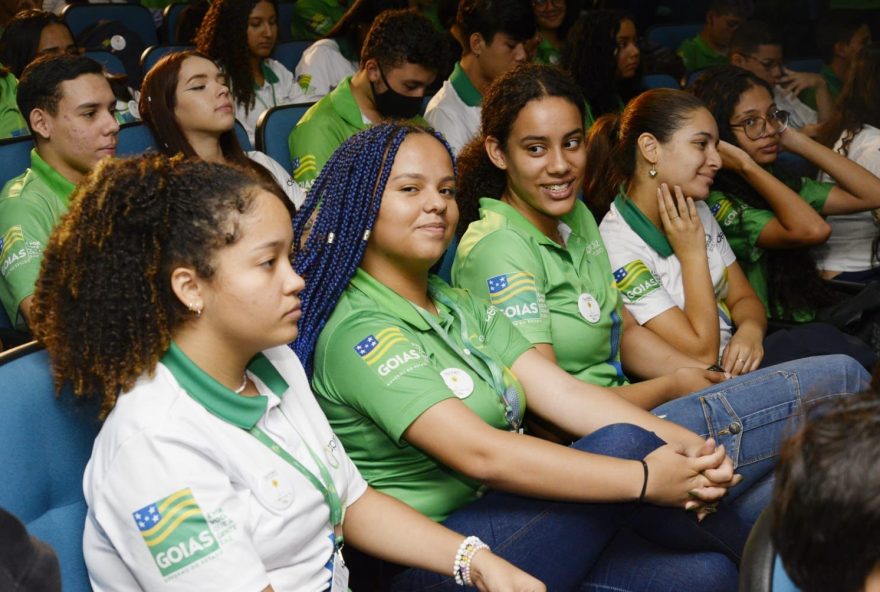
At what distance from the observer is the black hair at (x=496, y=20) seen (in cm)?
406

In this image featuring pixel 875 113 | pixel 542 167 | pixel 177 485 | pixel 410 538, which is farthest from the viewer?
pixel 875 113

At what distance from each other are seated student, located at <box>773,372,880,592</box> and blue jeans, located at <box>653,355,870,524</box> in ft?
3.53

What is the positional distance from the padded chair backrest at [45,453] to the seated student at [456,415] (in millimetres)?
455

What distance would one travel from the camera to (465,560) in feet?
5.15

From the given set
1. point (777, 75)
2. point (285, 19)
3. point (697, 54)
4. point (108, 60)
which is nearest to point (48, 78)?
point (108, 60)

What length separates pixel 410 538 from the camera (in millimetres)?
1613

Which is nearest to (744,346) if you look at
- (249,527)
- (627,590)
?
(627,590)

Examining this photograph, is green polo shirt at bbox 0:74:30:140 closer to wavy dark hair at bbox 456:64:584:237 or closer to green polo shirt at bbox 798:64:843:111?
wavy dark hair at bbox 456:64:584:237

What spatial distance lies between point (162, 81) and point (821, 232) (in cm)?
197

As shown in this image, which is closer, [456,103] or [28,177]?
[28,177]

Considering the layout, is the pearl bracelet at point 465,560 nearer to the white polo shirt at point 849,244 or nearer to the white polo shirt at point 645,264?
the white polo shirt at point 645,264

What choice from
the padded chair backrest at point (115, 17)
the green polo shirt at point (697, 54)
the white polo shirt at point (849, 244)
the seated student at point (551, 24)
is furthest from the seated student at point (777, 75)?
the padded chair backrest at point (115, 17)

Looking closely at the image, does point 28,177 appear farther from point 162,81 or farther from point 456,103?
point 456,103

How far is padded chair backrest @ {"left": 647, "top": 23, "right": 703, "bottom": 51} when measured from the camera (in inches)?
228
